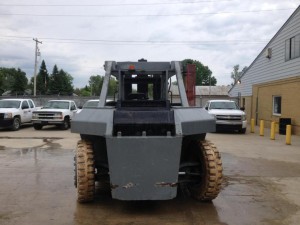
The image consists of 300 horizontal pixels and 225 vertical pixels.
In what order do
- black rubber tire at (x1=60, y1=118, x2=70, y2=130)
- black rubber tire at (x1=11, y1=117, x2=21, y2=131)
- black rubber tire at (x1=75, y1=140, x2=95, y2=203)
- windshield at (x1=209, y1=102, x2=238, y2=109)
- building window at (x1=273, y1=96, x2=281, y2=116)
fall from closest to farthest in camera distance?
1. black rubber tire at (x1=75, y1=140, x2=95, y2=203)
2. black rubber tire at (x1=11, y1=117, x2=21, y2=131)
3. black rubber tire at (x1=60, y1=118, x2=70, y2=130)
4. windshield at (x1=209, y1=102, x2=238, y2=109)
5. building window at (x1=273, y1=96, x2=281, y2=116)

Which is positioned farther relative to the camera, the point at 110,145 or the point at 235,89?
the point at 235,89

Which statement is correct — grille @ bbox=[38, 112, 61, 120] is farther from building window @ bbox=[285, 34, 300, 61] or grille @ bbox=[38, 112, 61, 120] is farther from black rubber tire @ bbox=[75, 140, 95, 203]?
black rubber tire @ bbox=[75, 140, 95, 203]

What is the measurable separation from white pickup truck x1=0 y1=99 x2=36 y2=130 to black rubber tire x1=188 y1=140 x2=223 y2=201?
51.0ft

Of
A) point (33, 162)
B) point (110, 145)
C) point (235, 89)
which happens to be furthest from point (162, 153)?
point (235, 89)

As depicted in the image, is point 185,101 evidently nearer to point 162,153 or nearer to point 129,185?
point 162,153

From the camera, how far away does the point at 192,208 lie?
19.4 ft

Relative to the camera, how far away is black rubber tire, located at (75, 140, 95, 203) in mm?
5586

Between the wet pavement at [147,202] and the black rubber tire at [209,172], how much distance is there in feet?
0.70

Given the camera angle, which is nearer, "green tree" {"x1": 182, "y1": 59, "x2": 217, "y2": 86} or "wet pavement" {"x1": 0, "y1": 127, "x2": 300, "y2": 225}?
"wet pavement" {"x1": 0, "y1": 127, "x2": 300, "y2": 225}

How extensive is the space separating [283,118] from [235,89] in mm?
15485

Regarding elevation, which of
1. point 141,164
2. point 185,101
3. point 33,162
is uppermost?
point 185,101

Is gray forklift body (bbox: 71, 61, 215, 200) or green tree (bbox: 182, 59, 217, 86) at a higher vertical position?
green tree (bbox: 182, 59, 217, 86)

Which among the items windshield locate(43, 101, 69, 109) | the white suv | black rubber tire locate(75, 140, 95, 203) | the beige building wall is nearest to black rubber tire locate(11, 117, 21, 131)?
windshield locate(43, 101, 69, 109)

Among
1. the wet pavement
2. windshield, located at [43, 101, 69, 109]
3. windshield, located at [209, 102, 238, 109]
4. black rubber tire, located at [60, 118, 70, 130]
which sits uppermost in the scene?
windshield, located at [209, 102, 238, 109]
